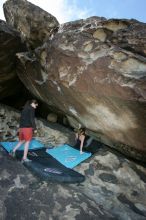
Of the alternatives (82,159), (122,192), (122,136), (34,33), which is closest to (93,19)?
(34,33)

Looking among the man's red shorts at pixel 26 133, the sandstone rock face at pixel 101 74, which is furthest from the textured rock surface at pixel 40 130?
the man's red shorts at pixel 26 133

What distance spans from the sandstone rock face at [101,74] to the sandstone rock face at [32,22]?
4.00 ft

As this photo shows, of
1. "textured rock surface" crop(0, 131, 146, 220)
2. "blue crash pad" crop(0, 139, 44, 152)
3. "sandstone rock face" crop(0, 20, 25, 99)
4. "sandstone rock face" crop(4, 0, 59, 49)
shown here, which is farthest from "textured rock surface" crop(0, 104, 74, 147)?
"sandstone rock face" crop(4, 0, 59, 49)

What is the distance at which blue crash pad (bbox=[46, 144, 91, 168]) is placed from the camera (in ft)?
28.3

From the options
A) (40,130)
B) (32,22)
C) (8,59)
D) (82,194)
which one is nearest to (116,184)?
(82,194)

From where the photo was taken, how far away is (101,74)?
7789mm

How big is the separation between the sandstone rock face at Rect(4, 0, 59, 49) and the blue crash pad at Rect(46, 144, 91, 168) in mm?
4029

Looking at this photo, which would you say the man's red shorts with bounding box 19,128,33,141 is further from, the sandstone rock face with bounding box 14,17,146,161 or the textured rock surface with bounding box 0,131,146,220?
the sandstone rock face with bounding box 14,17,146,161

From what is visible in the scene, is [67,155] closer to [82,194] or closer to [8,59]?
[82,194]

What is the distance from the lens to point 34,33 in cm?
1092

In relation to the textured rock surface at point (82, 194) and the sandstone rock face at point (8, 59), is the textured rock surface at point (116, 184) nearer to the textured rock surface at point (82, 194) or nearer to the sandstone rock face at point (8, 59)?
the textured rock surface at point (82, 194)

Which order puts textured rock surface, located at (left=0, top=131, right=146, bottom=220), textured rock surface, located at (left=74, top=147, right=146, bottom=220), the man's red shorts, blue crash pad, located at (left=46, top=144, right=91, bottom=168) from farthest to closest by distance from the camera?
blue crash pad, located at (left=46, top=144, right=91, bottom=168), the man's red shorts, textured rock surface, located at (left=74, top=147, right=146, bottom=220), textured rock surface, located at (left=0, top=131, right=146, bottom=220)

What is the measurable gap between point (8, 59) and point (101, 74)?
3940 millimetres

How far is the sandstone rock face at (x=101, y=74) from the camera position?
7488 millimetres
